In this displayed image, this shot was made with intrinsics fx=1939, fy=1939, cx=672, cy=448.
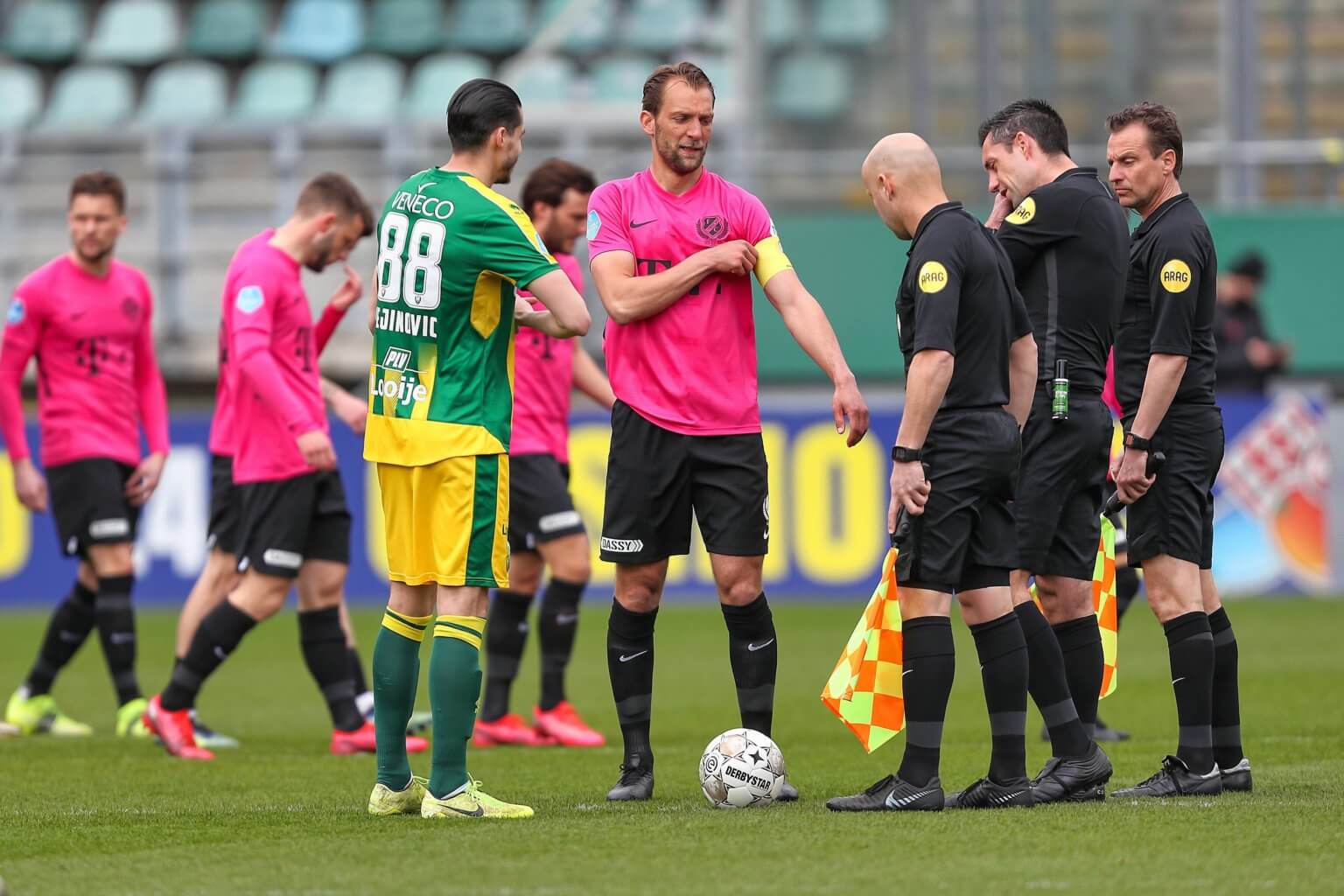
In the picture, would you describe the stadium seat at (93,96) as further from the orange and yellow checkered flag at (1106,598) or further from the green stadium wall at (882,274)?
the orange and yellow checkered flag at (1106,598)

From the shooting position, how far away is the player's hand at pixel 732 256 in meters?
6.06

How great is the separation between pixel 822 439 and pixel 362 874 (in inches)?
414

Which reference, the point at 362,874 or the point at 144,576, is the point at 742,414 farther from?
the point at 144,576

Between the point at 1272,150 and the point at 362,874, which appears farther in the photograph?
the point at 1272,150

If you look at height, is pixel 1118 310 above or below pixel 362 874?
above

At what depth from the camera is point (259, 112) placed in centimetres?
2169

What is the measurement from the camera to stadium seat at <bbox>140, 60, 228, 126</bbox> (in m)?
21.7

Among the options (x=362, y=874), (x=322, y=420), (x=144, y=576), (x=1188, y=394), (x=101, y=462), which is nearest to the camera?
(x=362, y=874)

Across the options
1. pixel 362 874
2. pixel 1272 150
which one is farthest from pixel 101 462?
pixel 1272 150

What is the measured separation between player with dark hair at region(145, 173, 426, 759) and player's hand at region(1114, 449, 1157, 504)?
3.23 m

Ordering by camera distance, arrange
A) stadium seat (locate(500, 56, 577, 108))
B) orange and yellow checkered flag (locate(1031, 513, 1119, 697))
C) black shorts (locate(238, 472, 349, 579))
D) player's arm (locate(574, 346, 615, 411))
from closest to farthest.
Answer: orange and yellow checkered flag (locate(1031, 513, 1119, 697)) < black shorts (locate(238, 472, 349, 579)) < player's arm (locate(574, 346, 615, 411)) < stadium seat (locate(500, 56, 577, 108))

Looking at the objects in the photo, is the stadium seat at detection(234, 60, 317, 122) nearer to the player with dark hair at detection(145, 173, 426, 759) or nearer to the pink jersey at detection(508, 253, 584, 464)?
the pink jersey at detection(508, 253, 584, 464)

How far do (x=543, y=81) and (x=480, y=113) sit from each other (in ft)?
46.1

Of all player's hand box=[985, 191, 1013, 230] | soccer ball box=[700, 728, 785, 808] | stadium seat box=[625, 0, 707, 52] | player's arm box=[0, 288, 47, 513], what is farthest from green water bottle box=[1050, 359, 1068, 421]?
stadium seat box=[625, 0, 707, 52]
